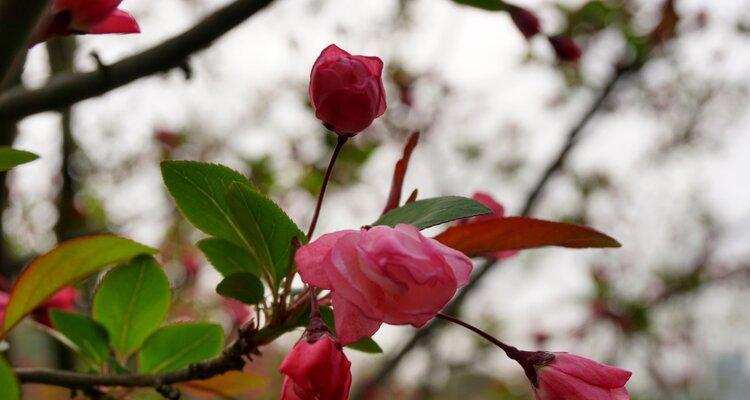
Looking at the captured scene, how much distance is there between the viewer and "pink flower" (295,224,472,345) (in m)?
0.38

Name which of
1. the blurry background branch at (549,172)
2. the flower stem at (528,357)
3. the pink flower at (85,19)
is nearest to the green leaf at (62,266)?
the pink flower at (85,19)

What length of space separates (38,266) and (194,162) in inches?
7.2

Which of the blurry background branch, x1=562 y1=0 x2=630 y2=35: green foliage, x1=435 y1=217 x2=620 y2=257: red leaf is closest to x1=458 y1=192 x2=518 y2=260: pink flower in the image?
x1=435 y1=217 x2=620 y2=257: red leaf

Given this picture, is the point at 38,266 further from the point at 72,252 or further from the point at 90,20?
the point at 90,20

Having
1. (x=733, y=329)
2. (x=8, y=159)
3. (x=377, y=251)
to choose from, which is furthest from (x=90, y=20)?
(x=733, y=329)

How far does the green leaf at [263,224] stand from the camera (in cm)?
47

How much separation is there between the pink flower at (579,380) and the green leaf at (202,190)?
0.84 ft

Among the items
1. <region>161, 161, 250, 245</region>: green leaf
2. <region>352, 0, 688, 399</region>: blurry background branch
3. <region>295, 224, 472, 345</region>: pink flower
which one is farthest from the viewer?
<region>352, 0, 688, 399</region>: blurry background branch

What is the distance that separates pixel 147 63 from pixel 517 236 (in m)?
0.36

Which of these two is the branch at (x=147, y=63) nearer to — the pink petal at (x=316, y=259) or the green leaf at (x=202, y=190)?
the green leaf at (x=202, y=190)

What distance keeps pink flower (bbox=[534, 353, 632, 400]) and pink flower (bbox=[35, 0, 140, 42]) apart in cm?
42

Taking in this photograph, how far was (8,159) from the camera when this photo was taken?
1.45 feet

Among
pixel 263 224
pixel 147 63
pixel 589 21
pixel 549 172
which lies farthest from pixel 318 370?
pixel 589 21

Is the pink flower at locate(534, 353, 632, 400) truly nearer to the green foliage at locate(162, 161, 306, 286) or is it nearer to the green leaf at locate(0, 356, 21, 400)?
the green foliage at locate(162, 161, 306, 286)
